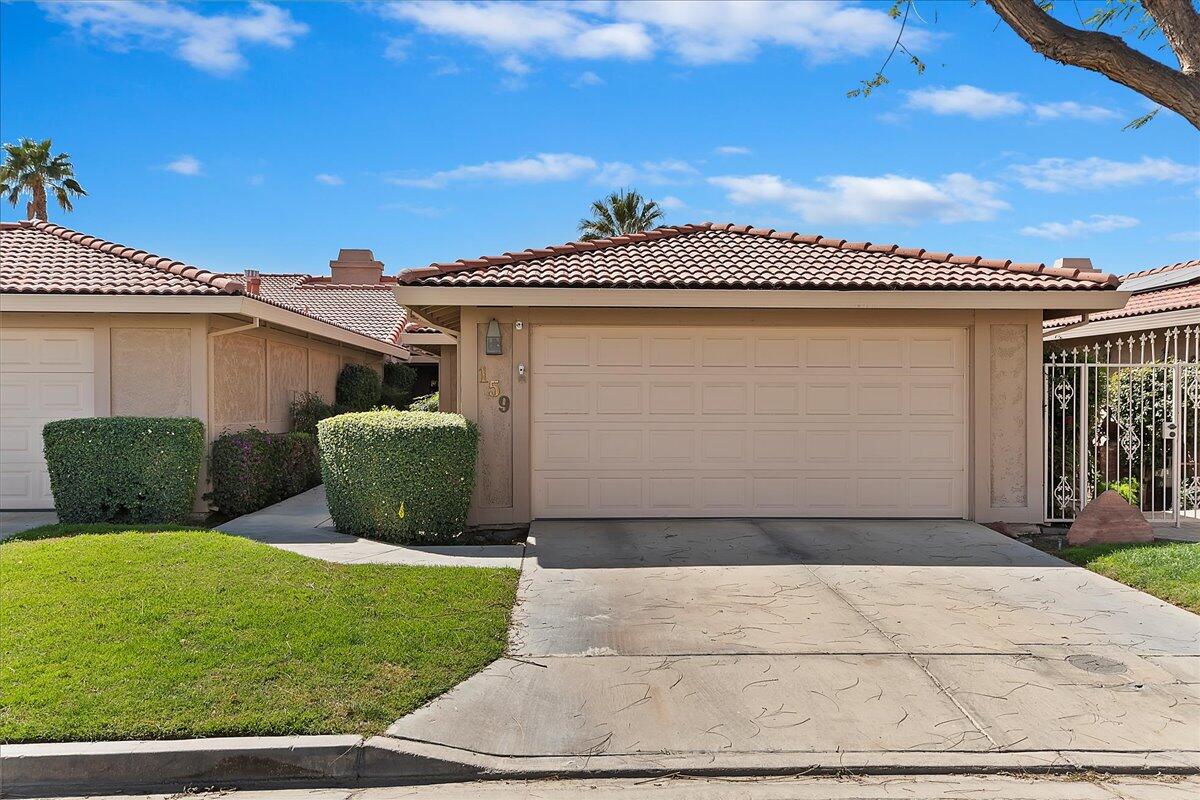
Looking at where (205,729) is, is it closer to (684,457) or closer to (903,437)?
(684,457)

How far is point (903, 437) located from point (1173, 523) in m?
3.42

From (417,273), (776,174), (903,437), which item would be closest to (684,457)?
(903,437)

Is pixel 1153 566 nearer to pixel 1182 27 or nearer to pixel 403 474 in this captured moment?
pixel 1182 27

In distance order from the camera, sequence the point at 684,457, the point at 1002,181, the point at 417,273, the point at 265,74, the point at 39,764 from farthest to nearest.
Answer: the point at 1002,181
the point at 265,74
the point at 684,457
the point at 417,273
the point at 39,764

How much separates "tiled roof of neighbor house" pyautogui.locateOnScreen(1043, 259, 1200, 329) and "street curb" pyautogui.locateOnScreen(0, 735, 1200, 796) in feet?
35.1

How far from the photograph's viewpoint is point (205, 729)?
4.05 m

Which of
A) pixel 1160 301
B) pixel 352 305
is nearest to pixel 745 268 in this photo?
pixel 1160 301

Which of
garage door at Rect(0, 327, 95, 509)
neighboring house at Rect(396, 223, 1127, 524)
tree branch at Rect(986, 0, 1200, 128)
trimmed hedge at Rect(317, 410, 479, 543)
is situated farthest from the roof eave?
garage door at Rect(0, 327, 95, 509)

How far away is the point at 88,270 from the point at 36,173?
87.0 ft

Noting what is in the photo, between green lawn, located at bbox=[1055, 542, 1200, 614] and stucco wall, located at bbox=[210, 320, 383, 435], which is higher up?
stucco wall, located at bbox=[210, 320, 383, 435]

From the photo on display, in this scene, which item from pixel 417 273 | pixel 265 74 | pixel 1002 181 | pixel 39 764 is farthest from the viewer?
pixel 1002 181

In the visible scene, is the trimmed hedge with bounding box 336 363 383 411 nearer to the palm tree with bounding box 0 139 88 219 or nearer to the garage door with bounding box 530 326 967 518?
the garage door with bounding box 530 326 967 518

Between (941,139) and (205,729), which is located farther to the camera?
(941,139)

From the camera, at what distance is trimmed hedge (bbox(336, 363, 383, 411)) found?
17891 mm
